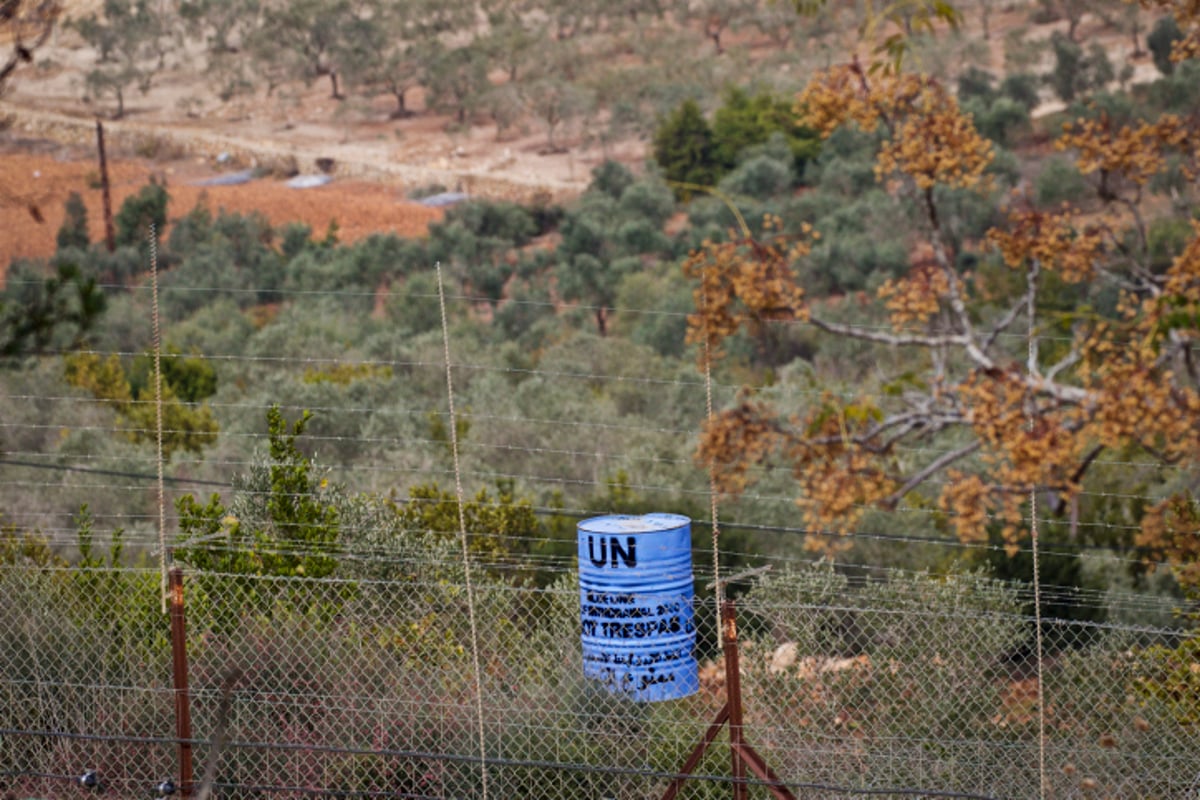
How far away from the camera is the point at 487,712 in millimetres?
5676

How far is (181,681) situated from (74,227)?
98.5 ft

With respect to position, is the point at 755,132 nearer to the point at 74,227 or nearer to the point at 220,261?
the point at 220,261

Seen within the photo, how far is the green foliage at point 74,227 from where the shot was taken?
107 ft

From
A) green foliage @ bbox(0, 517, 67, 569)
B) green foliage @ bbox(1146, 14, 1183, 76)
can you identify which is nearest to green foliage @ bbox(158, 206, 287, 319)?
green foliage @ bbox(0, 517, 67, 569)

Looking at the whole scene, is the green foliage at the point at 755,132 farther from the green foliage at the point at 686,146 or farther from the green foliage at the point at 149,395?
the green foliage at the point at 149,395

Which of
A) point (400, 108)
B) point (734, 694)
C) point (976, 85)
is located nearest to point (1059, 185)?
point (976, 85)

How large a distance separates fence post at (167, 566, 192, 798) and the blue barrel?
1584 millimetres

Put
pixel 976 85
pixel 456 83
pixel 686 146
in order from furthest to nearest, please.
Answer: pixel 456 83 → pixel 976 85 → pixel 686 146

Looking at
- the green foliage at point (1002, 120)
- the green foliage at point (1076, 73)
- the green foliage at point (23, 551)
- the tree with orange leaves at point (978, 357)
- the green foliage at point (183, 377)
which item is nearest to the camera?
the tree with orange leaves at point (978, 357)

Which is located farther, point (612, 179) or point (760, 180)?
point (612, 179)

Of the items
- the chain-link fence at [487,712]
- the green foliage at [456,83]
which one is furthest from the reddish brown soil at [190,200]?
the chain-link fence at [487,712]

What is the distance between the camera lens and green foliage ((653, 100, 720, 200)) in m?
34.9

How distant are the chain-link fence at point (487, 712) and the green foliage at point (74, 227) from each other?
27286mm

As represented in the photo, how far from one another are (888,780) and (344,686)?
2187mm
